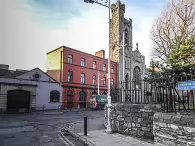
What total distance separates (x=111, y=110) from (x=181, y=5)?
11.1 m

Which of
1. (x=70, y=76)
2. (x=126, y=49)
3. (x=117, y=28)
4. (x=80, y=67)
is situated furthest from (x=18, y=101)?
(x=126, y=49)

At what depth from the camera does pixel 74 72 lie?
31641 mm

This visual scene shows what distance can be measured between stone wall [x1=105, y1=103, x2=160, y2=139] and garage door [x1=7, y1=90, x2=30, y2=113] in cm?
1794

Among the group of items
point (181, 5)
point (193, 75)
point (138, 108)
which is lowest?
point (138, 108)

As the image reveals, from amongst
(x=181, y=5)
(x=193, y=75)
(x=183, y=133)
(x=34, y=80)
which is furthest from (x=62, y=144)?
(x=34, y=80)

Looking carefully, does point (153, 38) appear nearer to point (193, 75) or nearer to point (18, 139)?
point (193, 75)

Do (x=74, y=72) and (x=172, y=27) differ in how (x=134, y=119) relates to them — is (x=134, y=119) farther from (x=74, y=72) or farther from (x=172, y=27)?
(x=74, y=72)

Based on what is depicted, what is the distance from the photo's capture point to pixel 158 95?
818 cm

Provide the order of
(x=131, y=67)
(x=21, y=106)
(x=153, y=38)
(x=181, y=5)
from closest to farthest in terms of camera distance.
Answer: (x=181, y=5)
(x=153, y=38)
(x=21, y=106)
(x=131, y=67)

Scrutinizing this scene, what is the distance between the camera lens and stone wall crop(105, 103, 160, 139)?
785 centimetres

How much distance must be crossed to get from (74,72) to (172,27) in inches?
792

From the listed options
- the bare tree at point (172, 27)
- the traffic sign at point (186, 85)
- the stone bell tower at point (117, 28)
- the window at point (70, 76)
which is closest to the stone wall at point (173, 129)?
the traffic sign at point (186, 85)

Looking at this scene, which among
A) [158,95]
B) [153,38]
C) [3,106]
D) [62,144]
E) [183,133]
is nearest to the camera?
[183,133]

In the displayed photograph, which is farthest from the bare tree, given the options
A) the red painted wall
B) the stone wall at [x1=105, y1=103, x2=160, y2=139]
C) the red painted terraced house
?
the red painted wall
